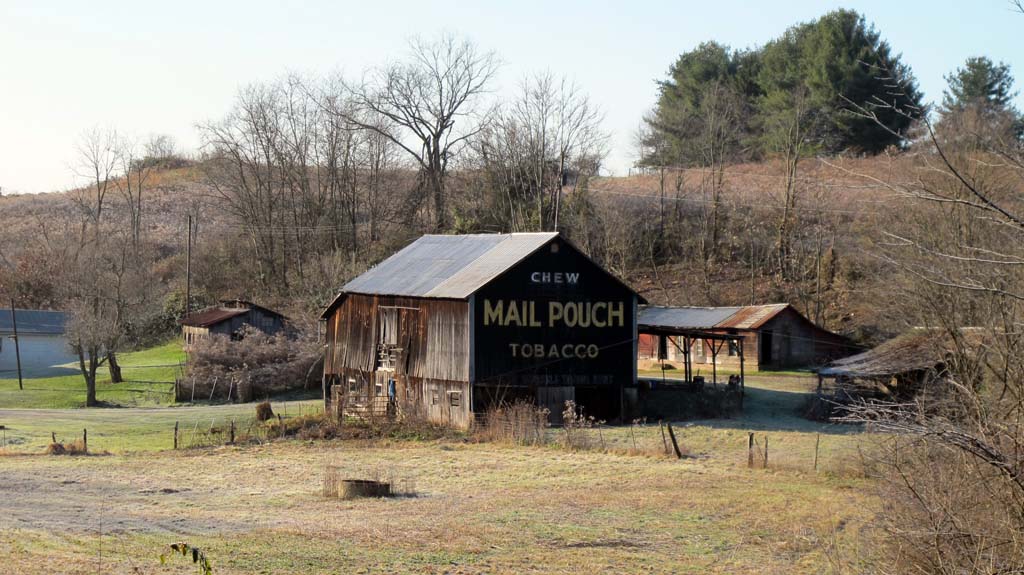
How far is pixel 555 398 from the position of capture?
41.2m

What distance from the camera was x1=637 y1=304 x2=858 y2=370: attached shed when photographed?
57.5 m

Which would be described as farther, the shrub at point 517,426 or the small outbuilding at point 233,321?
the small outbuilding at point 233,321

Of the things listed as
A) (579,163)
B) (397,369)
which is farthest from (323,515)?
(579,163)

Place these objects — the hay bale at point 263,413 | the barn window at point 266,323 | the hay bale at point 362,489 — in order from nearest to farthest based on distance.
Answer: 1. the hay bale at point 362,489
2. the hay bale at point 263,413
3. the barn window at point 266,323

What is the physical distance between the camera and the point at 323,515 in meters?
21.1

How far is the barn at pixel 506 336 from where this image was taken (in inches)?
1591

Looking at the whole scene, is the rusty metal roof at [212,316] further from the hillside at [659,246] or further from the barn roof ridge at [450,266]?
the barn roof ridge at [450,266]

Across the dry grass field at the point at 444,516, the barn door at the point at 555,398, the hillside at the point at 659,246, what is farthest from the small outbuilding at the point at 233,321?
the dry grass field at the point at 444,516

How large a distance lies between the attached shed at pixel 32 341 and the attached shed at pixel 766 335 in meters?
39.3

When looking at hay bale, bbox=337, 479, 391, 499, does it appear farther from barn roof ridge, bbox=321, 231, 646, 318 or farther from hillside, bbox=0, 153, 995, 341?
hillside, bbox=0, 153, 995, 341

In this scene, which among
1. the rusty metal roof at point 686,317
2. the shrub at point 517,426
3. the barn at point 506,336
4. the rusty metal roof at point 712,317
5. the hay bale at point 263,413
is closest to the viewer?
the shrub at point 517,426

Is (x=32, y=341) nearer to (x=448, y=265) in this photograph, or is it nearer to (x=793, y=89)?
(x=448, y=265)

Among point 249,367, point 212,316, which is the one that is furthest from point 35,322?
point 249,367

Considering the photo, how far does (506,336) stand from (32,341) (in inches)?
1700
